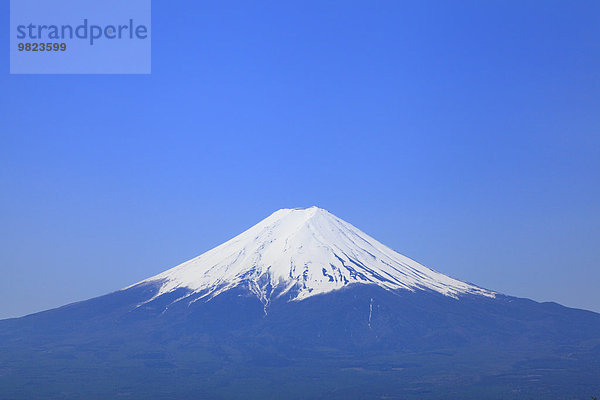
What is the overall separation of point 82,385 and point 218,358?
142ft

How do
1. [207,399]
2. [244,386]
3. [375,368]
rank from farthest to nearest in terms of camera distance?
[375,368] < [244,386] < [207,399]

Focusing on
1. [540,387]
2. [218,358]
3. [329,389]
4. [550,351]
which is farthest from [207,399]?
[550,351]

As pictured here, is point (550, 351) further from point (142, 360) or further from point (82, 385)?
point (82, 385)

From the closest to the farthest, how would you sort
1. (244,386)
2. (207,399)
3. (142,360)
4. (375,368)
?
(207,399) → (244,386) → (375,368) → (142,360)

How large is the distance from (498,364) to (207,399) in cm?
7932

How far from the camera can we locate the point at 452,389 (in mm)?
148625

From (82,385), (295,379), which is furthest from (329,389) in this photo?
(82,385)

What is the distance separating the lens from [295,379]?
163 m

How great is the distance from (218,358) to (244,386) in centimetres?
→ 3608

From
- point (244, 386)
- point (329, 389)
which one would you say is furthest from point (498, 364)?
point (244, 386)

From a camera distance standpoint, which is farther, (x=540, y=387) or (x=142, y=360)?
(x=142, y=360)

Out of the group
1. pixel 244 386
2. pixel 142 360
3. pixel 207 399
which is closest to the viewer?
pixel 207 399

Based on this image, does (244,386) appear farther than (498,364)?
No

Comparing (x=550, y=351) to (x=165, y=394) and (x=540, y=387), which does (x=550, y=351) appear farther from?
(x=165, y=394)
